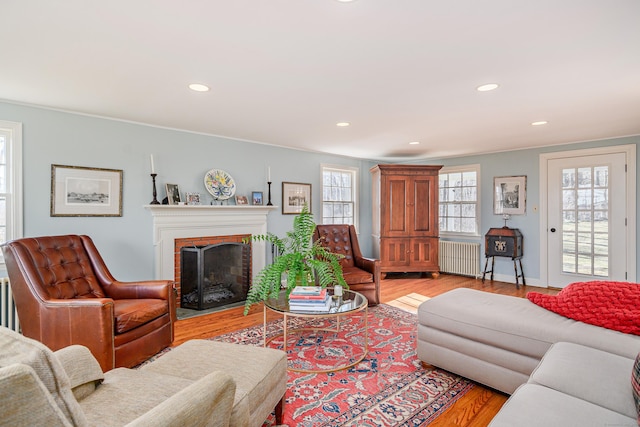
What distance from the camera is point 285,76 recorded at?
2.41m

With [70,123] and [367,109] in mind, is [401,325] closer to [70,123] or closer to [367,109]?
[367,109]

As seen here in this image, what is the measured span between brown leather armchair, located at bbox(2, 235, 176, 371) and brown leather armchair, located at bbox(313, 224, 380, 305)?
6.43ft

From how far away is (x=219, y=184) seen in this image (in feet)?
14.2

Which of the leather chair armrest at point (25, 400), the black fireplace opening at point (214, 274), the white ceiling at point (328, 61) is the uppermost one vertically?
the white ceiling at point (328, 61)

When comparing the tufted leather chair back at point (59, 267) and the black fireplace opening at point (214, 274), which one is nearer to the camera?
the tufted leather chair back at point (59, 267)

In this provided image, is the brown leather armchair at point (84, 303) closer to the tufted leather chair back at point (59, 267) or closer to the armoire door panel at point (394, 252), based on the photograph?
the tufted leather chair back at point (59, 267)

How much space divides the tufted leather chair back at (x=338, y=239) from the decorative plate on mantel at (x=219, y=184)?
1.25m

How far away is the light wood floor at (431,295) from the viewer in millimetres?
1938

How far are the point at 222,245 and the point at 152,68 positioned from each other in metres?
2.46

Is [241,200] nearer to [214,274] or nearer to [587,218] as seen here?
[214,274]

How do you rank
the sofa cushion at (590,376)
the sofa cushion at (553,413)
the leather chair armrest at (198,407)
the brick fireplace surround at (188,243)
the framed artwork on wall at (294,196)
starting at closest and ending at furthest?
1. the leather chair armrest at (198,407)
2. the sofa cushion at (553,413)
3. the sofa cushion at (590,376)
4. the brick fireplace surround at (188,243)
5. the framed artwork on wall at (294,196)

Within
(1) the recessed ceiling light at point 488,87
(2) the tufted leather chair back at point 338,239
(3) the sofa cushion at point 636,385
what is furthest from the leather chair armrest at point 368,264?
(3) the sofa cushion at point 636,385

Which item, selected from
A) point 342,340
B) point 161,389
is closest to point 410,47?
point 161,389

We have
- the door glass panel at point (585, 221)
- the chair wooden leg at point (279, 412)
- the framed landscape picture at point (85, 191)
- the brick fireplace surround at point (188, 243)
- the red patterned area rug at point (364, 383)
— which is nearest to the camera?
the chair wooden leg at point (279, 412)
